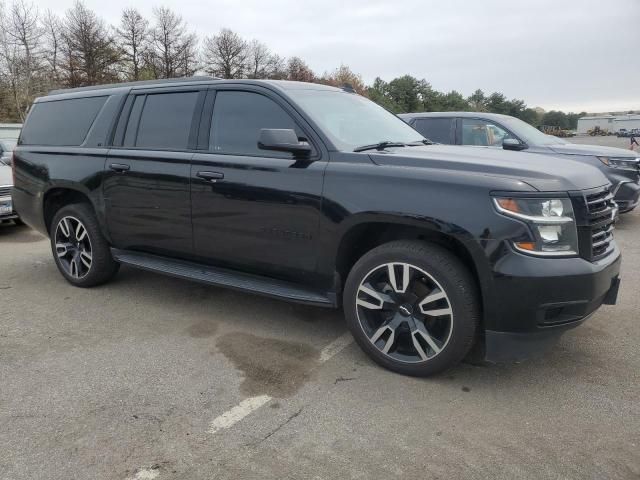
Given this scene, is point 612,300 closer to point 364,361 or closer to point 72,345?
point 364,361

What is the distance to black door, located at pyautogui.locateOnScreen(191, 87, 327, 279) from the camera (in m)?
3.38

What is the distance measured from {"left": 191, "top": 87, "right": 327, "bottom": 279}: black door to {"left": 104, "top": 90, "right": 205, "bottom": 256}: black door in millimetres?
154

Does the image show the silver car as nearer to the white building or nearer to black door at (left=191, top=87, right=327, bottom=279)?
black door at (left=191, top=87, right=327, bottom=279)

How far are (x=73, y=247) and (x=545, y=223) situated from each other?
167 inches

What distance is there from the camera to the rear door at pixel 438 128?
7.76 meters

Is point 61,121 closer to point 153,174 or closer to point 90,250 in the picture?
point 90,250

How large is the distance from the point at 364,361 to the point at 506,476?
126cm

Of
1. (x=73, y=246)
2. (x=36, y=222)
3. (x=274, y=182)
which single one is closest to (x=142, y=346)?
(x=274, y=182)

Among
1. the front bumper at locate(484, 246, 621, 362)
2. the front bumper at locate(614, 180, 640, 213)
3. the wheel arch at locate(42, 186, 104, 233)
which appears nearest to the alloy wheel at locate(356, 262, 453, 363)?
the front bumper at locate(484, 246, 621, 362)

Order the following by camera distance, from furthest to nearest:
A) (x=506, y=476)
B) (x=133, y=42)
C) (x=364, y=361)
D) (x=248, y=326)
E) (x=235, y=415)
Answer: (x=133, y=42)
(x=248, y=326)
(x=364, y=361)
(x=235, y=415)
(x=506, y=476)

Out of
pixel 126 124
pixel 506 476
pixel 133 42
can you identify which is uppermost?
pixel 133 42

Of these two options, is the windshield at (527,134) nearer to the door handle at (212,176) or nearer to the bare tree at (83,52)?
the door handle at (212,176)

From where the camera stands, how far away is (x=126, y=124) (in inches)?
174

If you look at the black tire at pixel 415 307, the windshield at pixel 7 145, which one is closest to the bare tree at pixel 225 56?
the windshield at pixel 7 145
